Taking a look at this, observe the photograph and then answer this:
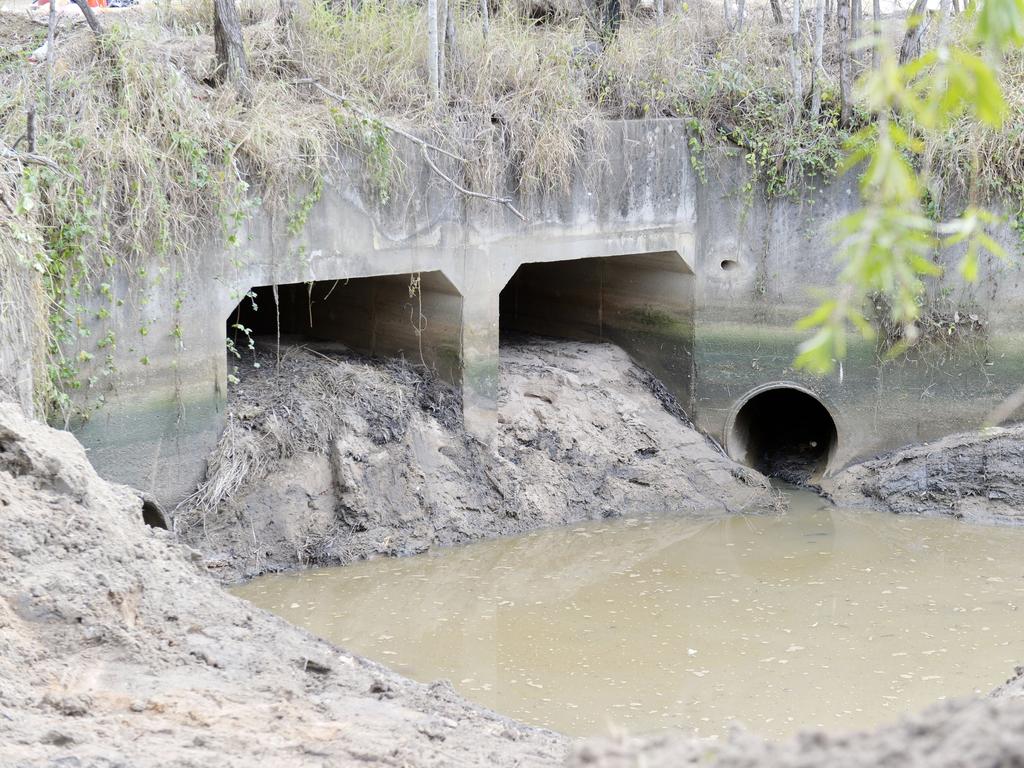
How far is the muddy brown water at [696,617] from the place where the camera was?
22.8ft

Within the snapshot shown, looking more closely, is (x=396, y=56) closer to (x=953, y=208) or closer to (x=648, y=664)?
(x=953, y=208)

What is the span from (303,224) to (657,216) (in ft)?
10.9

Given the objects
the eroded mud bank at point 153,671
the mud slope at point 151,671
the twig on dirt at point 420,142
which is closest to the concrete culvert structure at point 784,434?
the twig on dirt at point 420,142

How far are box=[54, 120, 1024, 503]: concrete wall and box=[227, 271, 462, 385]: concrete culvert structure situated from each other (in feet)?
0.13

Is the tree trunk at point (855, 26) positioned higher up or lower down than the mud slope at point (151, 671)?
higher up

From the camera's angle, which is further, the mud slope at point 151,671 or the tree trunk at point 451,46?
the tree trunk at point 451,46

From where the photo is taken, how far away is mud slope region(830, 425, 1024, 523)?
1034 cm

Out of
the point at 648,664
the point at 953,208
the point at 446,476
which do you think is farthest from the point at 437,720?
the point at 953,208

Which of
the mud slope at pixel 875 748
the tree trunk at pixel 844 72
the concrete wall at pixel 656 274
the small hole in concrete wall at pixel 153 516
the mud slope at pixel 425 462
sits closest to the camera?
the mud slope at pixel 875 748

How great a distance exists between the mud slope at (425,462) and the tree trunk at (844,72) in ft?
9.90

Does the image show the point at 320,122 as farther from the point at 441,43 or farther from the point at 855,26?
the point at 855,26

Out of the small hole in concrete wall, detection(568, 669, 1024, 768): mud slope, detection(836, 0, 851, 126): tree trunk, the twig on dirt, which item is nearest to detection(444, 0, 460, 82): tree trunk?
the twig on dirt

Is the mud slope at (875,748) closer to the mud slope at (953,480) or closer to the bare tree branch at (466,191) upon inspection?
the bare tree branch at (466,191)

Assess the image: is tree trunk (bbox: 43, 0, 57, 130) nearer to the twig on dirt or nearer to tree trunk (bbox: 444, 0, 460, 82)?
the twig on dirt
